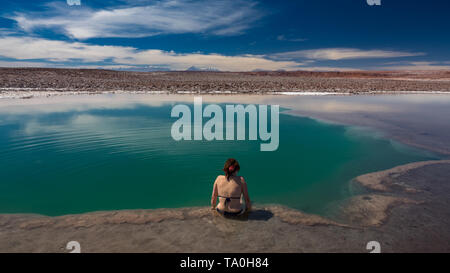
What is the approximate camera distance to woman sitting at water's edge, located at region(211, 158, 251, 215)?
4574 mm

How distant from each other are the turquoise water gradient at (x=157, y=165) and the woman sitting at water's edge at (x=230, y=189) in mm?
834

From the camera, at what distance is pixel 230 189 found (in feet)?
15.4

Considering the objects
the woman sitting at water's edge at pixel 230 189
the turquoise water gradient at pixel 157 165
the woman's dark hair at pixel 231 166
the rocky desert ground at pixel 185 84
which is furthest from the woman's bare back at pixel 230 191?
the rocky desert ground at pixel 185 84

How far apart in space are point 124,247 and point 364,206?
4.18m

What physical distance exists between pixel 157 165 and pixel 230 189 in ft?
11.2

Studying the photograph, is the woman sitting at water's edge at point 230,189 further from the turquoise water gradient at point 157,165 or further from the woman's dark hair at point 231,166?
the turquoise water gradient at point 157,165

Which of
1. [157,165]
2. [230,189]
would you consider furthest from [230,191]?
[157,165]

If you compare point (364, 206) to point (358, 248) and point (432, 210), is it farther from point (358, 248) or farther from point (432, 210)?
point (358, 248)

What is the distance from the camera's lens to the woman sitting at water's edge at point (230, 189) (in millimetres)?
4574

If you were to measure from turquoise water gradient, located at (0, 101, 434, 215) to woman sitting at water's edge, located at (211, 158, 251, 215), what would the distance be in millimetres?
834

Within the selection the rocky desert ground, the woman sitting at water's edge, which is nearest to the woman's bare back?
the woman sitting at water's edge

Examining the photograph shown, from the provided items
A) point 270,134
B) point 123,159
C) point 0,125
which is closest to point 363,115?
point 270,134

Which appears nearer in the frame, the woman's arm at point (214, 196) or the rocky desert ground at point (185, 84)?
the woman's arm at point (214, 196)

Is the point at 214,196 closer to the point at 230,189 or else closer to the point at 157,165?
the point at 230,189
